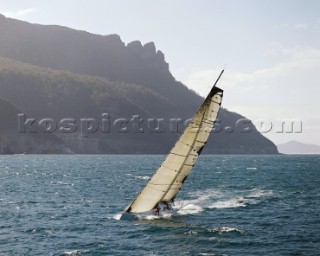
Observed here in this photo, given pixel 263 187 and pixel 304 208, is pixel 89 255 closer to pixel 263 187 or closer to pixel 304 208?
pixel 304 208

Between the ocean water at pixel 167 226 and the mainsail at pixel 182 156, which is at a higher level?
the mainsail at pixel 182 156

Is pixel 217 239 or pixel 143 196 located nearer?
pixel 217 239

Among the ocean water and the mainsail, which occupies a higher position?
the mainsail

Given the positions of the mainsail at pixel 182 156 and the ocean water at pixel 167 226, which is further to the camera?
the mainsail at pixel 182 156

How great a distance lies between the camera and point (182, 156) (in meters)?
42.8

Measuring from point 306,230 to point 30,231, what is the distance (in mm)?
25571

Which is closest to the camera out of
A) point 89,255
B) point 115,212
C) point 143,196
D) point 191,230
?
point 89,255

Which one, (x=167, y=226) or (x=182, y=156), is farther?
(x=182, y=156)

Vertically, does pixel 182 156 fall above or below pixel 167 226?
above

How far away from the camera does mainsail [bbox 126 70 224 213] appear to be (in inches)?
1644

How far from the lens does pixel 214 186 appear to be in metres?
85.2

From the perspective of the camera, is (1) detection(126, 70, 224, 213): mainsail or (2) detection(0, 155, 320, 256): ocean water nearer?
(2) detection(0, 155, 320, 256): ocean water

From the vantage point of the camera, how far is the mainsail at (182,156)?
4175cm

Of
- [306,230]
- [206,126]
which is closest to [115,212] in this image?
[206,126]
